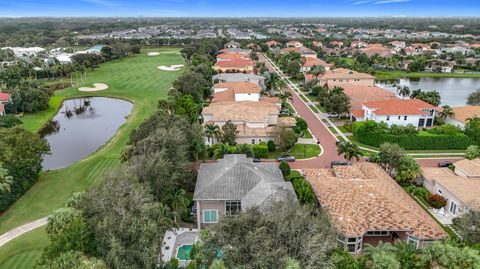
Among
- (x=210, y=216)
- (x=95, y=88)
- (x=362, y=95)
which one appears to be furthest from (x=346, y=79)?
(x=210, y=216)

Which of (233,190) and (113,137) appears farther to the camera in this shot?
(113,137)

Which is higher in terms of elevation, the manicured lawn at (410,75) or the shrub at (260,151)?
the manicured lawn at (410,75)

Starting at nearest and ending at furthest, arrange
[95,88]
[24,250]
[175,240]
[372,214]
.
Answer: [24,250]
[372,214]
[175,240]
[95,88]

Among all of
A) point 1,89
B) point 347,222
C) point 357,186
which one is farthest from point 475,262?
point 1,89

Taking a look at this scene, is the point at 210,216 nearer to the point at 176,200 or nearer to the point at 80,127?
the point at 176,200

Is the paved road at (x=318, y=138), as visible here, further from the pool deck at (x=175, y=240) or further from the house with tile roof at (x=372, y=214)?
the pool deck at (x=175, y=240)

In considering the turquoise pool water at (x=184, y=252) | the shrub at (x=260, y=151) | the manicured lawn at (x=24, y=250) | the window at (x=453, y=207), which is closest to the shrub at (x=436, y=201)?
the window at (x=453, y=207)
